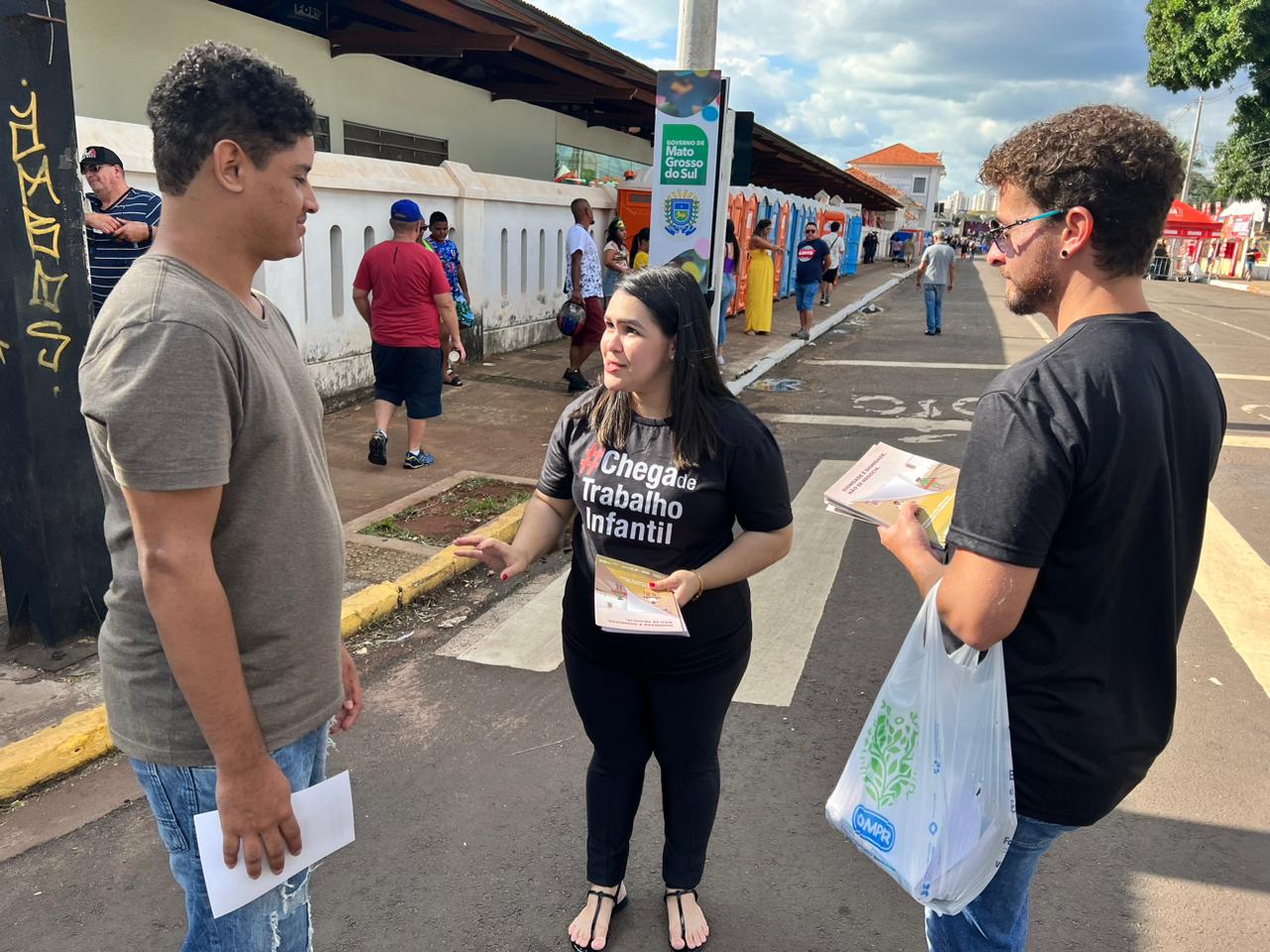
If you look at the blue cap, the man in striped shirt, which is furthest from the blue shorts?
the man in striped shirt

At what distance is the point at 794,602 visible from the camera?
4977mm

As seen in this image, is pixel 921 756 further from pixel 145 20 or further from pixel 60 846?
pixel 145 20

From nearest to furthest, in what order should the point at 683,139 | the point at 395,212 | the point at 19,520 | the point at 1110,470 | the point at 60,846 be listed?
the point at 1110,470 → the point at 60,846 → the point at 19,520 → the point at 395,212 → the point at 683,139

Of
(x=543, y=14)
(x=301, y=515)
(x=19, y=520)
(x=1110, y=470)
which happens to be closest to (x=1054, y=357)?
(x=1110, y=470)

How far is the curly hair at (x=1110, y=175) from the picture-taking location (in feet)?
5.21

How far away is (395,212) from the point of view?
6672 millimetres

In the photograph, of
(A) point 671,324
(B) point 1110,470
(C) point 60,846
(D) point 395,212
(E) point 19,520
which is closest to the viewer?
(B) point 1110,470

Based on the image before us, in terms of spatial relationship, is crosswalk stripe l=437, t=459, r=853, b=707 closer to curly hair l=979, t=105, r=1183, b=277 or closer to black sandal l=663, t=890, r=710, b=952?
black sandal l=663, t=890, r=710, b=952

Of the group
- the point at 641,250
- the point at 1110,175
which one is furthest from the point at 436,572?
the point at 641,250

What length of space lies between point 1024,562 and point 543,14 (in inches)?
520

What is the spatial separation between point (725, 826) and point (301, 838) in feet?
5.97

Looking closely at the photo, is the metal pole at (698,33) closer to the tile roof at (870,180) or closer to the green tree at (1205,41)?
the green tree at (1205,41)

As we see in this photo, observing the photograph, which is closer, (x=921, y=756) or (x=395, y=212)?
(x=921, y=756)

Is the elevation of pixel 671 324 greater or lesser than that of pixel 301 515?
greater
